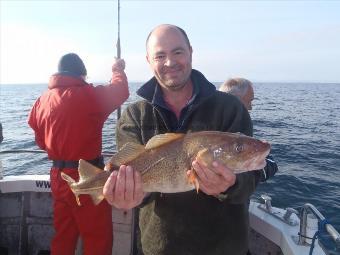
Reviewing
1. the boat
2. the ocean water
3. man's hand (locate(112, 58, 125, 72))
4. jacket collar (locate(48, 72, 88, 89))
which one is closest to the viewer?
the boat

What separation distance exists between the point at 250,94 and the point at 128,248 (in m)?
2.99

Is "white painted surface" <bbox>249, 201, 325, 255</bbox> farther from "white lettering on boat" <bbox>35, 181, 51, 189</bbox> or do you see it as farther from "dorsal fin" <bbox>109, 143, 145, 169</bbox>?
"white lettering on boat" <bbox>35, 181, 51, 189</bbox>

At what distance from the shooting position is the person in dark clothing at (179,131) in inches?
134

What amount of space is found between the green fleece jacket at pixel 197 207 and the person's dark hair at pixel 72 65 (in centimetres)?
221

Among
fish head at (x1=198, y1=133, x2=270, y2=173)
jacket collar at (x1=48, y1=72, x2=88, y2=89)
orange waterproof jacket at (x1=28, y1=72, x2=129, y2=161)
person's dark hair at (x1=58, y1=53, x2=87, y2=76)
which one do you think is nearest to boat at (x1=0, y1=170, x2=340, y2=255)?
orange waterproof jacket at (x1=28, y1=72, x2=129, y2=161)

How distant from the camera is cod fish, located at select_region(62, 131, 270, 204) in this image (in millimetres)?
3072

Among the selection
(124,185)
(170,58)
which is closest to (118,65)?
(170,58)

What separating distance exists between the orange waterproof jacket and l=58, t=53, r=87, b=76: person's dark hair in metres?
0.17

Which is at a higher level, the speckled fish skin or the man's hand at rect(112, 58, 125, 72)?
the man's hand at rect(112, 58, 125, 72)

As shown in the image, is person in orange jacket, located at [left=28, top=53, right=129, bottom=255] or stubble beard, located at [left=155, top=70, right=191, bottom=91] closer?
stubble beard, located at [left=155, top=70, right=191, bottom=91]

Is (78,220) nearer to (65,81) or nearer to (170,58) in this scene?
(65,81)

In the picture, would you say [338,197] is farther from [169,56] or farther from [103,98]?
[169,56]

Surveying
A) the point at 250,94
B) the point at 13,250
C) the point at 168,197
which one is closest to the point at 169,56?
the point at 168,197

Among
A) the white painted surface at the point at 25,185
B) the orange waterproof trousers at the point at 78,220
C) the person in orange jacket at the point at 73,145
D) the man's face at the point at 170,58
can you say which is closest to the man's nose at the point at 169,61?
the man's face at the point at 170,58
